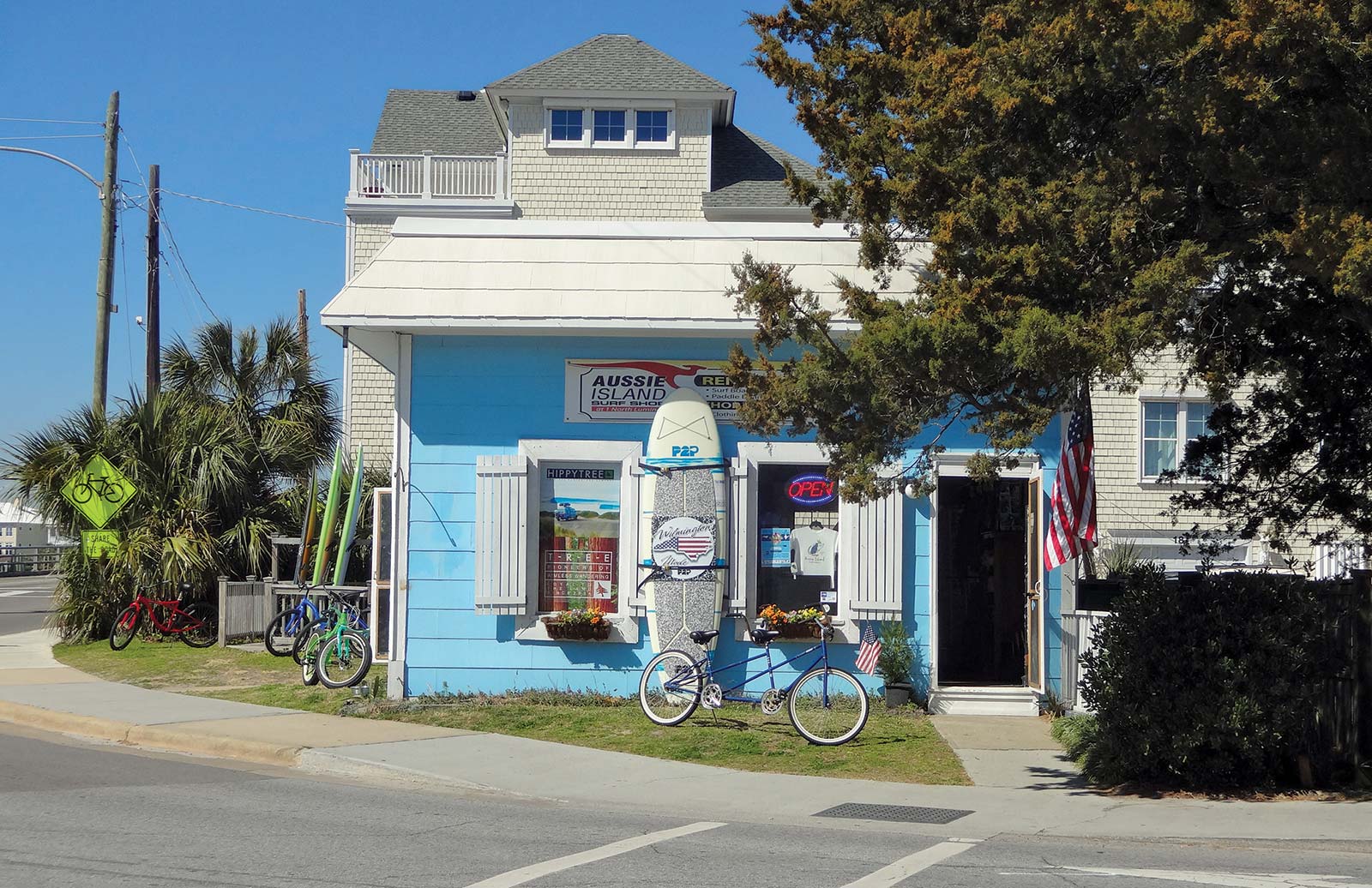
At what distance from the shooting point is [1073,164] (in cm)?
949

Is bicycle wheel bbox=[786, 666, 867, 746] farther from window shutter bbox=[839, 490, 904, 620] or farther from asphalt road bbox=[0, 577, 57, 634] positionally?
asphalt road bbox=[0, 577, 57, 634]

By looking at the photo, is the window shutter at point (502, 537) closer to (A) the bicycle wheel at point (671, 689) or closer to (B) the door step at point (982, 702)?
(A) the bicycle wheel at point (671, 689)

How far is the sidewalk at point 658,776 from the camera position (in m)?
8.91

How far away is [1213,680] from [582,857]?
4780 mm

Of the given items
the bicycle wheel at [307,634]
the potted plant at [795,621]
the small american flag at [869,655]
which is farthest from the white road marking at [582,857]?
the bicycle wheel at [307,634]

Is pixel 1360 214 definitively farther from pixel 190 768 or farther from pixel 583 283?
pixel 190 768

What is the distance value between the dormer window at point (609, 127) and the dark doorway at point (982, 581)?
53.9 feet

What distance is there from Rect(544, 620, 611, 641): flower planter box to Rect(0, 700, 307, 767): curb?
312 centimetres

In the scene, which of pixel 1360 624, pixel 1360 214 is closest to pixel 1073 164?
pixel 1360 214

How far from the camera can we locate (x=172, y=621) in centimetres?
1991

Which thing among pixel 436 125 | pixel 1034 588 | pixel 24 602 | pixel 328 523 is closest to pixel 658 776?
pixel 1034 588

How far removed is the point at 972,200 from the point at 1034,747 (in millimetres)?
5262

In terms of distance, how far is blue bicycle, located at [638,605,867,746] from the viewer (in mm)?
11867

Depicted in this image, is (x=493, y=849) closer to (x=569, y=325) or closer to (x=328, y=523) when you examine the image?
(x=569, y=325)
